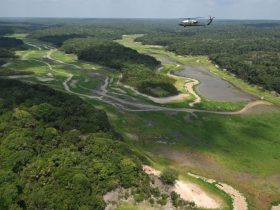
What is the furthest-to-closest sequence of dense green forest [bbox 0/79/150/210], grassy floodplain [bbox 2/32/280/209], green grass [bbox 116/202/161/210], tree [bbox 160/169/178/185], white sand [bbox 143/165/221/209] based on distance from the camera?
grassy floodplain [bbox 2/32/280/209] < tree [bbox 160/169/178/185] < white sand [bbox 143/165/221/209] < green grass [bbox 116/202/161/210] < dense green forest [bbox 0/79/150/210]

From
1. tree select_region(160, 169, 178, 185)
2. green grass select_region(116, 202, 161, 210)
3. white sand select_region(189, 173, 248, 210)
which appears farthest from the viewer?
tree select_region(160, 169, 178, 185)

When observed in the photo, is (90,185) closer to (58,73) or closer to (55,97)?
(55,97)

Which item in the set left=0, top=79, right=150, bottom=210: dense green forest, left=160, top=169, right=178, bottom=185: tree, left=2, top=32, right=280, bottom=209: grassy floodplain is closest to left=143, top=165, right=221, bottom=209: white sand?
left=160, top=169, right=178, bottom=185: tree

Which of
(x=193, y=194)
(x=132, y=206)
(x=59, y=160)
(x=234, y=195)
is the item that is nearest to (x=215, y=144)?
(x=234, y=195)

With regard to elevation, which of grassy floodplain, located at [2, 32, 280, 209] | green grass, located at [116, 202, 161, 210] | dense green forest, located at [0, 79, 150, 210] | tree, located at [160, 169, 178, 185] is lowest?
grassy floodplain, located at [2, 32, 280, 209]

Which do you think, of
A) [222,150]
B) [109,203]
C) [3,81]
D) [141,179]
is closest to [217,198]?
[141,179]

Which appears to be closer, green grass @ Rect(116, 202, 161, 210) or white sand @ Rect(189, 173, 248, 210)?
green grass @ Rect(116, 202, 161, 210)

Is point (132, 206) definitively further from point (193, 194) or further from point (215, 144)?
point (215, 144)

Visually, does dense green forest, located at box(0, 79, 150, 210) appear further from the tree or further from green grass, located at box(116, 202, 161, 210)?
the tree
